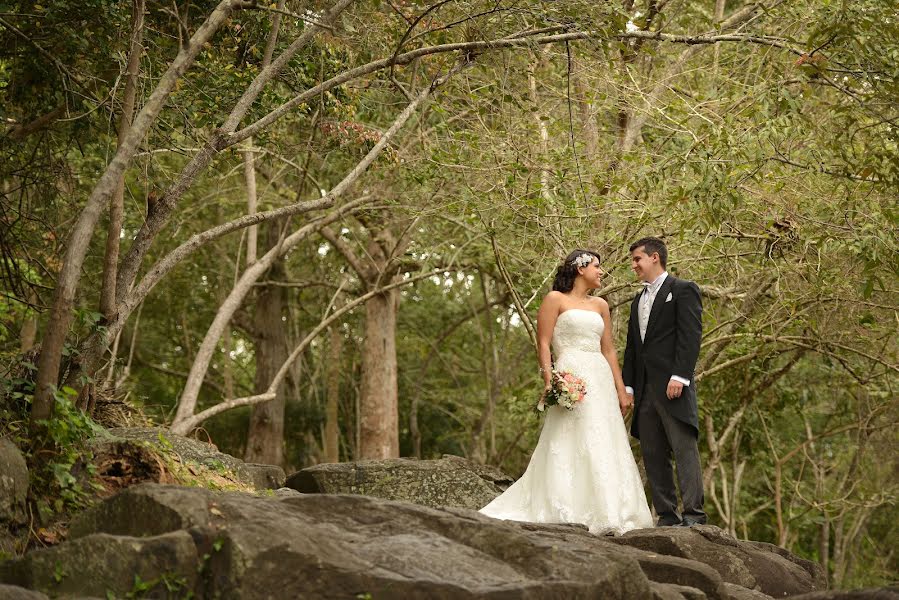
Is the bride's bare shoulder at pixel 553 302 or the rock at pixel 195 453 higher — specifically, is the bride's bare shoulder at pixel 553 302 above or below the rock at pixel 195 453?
above

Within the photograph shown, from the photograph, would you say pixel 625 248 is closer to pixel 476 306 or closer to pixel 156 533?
pixel 156 533

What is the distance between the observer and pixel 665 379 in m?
8.26

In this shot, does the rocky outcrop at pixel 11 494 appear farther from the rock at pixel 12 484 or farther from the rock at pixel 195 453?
the rock at pixel 195 453

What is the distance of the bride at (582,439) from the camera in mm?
8328

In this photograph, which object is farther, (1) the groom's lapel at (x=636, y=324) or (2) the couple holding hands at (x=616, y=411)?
(1) the groom's lapel at (x=636, y=324)

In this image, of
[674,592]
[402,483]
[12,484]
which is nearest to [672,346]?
[674,592]

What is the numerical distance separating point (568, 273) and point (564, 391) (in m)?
1.08

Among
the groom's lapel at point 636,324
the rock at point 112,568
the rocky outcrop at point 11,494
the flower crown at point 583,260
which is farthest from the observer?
the flower crown at point 583,260

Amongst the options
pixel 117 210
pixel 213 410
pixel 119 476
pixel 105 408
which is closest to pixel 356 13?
pixel 117 210

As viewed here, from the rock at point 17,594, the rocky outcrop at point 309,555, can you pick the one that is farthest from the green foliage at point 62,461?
the rock at point 17,594

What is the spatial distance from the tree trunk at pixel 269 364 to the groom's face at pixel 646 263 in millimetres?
10611

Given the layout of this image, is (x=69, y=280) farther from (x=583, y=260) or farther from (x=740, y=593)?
(x=740, y=593)

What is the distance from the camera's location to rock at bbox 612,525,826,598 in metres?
6.98

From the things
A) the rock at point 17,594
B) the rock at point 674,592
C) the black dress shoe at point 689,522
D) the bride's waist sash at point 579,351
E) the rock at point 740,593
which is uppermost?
the bride's waist sash at point 579,351
